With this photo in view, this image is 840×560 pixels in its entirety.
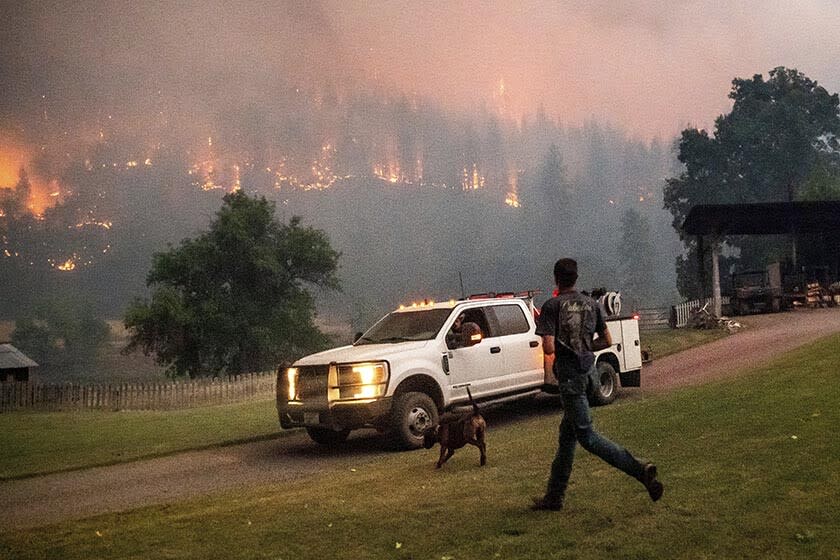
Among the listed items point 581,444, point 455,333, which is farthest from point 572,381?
point 455,333

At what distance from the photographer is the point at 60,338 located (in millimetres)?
124062

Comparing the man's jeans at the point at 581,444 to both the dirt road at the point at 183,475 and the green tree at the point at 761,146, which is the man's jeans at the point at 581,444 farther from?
the green tree at the point at 761,146

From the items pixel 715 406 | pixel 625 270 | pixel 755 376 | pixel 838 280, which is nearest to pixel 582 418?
pixel 715 406

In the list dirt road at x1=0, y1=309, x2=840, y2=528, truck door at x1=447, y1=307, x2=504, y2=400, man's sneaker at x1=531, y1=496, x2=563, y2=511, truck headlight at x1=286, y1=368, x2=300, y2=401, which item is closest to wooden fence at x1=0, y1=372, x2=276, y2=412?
dirt road at x1=0, y1=309, x2=840, y2=528

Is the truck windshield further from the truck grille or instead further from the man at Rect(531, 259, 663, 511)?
the man at Rect(531, 259, 663, 511)

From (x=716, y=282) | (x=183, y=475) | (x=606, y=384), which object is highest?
(x=716, y=282)

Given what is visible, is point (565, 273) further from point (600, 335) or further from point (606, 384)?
point (606, 384)

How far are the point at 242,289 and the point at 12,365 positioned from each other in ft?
68.6

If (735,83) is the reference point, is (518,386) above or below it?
below

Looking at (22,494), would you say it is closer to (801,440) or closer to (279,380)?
(279,380)

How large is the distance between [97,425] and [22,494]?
Answer: 803 centimetres

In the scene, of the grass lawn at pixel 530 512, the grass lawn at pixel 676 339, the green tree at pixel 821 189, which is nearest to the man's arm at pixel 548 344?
the grass lawn at pixel 530 512

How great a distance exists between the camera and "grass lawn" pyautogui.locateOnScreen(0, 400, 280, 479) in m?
12.4

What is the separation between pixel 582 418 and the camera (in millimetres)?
5805
